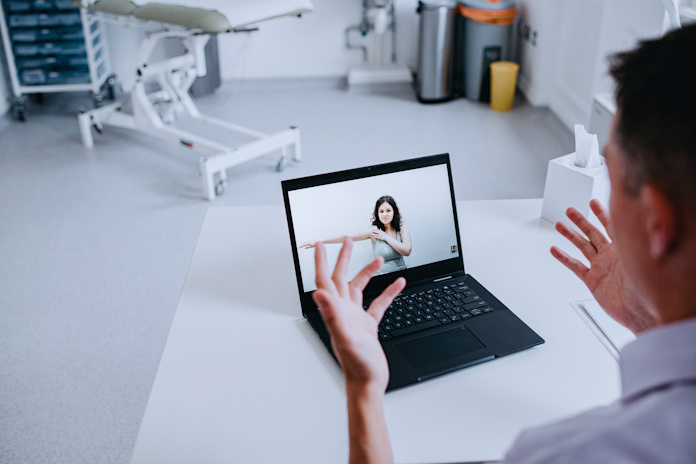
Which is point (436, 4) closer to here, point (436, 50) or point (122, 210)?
point (436, 50)

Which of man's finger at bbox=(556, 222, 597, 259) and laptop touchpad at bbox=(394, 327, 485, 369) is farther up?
man's finger at bbox=(556, 222, 597, 259)

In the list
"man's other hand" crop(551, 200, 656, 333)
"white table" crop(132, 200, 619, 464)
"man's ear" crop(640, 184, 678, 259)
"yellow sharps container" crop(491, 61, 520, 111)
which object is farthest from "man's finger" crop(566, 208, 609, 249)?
"yellow sharps container" crop(491, 61, 520, 111)

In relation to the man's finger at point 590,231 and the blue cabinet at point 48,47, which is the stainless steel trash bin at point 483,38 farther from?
the man's finger at point 590,231

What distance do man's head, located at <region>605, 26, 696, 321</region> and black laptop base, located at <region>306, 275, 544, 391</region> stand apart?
45 centimetres

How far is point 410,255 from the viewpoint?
1193mm

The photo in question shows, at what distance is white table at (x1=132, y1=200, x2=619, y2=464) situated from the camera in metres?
0.87

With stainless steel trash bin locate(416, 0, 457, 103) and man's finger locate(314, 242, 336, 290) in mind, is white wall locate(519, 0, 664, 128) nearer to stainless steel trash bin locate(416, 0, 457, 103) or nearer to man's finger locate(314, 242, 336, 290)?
stainless steel trash bin locate(416, 0, 457, 103)

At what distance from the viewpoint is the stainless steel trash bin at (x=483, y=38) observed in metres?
4.22

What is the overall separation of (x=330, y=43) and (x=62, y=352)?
3433mm

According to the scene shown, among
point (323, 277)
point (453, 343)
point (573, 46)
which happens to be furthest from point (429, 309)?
point (573, 46)

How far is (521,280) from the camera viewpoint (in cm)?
123

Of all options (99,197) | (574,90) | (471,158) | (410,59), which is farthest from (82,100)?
(574,90)

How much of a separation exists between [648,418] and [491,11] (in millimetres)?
4071

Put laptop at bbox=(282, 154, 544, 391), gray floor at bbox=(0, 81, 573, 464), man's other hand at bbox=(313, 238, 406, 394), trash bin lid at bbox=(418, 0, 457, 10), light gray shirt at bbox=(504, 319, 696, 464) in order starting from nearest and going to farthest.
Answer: light gray shirt at bbox=(504, 319, 696, 464), man's other hand at bbox=(313, 238, 406, 394), laptop at bbox=(282, 154, 544, 391), gray floor at bbox=(0, 81, 573, 464), trash bin lid at bbox=(418, 0, 457, 10)
